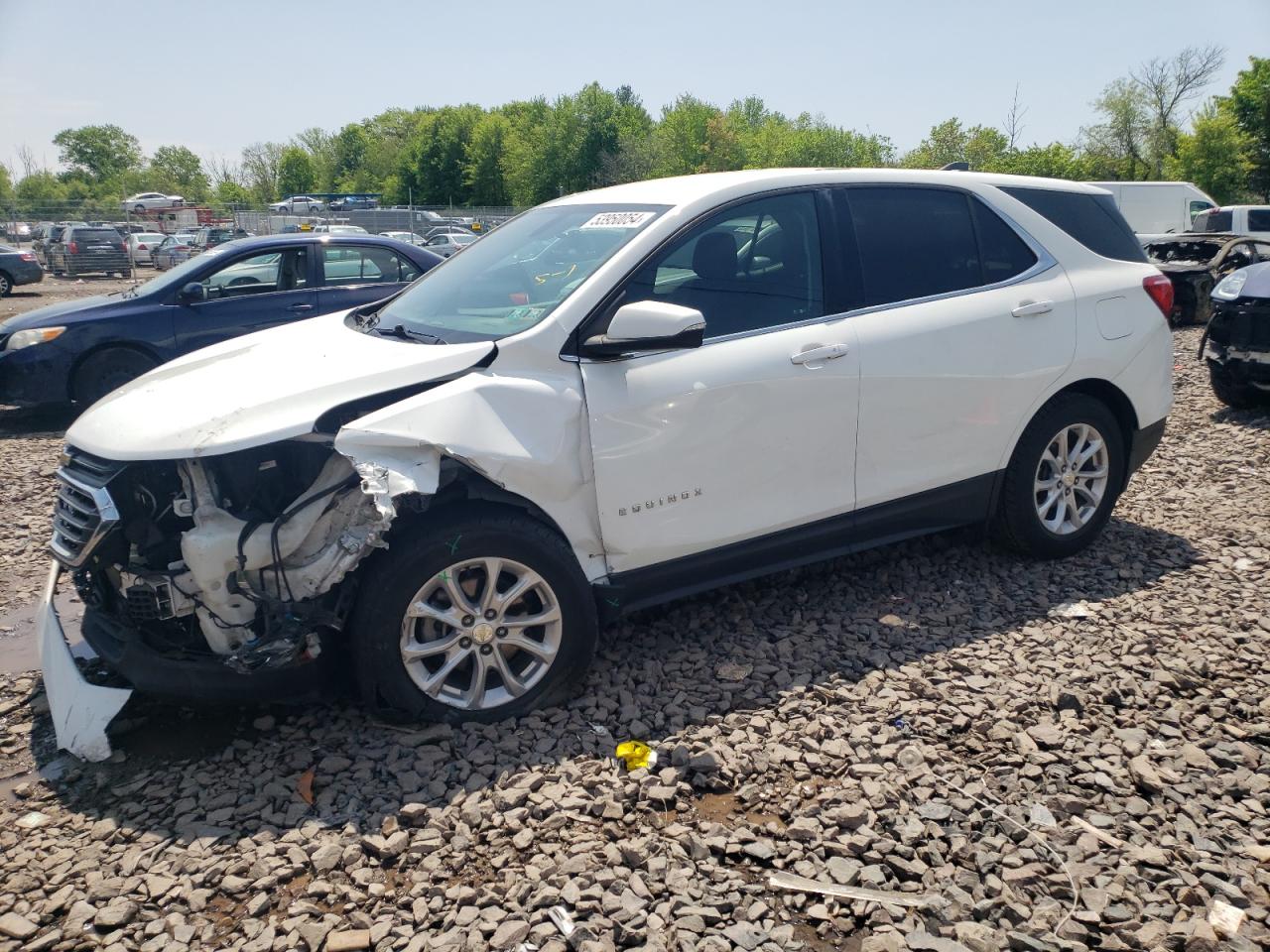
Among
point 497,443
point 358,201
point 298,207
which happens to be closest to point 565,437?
point 497,443

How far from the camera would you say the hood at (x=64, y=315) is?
881cm

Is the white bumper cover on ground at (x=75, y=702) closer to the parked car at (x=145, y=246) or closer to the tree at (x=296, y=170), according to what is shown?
the parked car at (x=145, y=246)

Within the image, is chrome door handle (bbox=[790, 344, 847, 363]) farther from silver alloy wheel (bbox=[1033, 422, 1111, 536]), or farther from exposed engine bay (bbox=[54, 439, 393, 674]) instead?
exposed engine bay (bbox=[54, 439, 393, 674])

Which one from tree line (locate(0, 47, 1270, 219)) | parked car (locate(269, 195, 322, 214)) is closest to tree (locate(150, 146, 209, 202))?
tree line (locate(0, 47, 1270, 219))

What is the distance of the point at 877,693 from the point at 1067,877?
1118 mm

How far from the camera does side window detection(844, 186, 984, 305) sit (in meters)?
4.25

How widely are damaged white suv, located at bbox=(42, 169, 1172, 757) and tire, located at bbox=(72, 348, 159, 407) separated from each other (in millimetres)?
5455

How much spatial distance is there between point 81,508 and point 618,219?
232cm

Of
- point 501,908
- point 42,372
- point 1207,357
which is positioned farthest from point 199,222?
point 501,908

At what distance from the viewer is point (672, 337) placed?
11.7ft

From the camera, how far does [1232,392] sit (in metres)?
8.43

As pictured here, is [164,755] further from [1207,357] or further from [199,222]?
[199,222]

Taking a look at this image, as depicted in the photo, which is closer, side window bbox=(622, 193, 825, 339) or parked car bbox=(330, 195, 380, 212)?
side window bbox=(622, 193, 825, 339)

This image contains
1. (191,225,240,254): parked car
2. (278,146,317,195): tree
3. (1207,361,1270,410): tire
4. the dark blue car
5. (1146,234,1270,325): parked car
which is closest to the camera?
(1207,361,1270,410): tire
